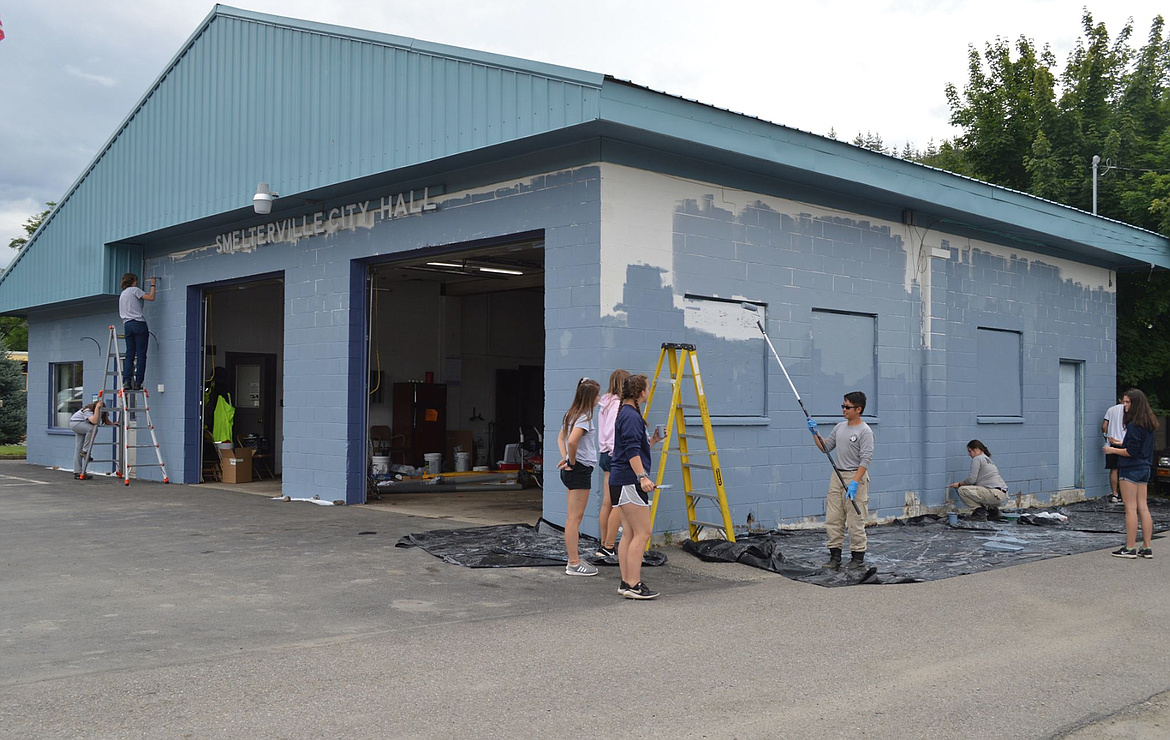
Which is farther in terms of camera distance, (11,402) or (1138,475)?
(11,402)

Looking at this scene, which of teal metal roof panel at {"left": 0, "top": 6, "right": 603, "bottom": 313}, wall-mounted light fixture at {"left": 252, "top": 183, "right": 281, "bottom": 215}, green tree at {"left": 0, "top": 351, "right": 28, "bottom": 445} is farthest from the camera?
green tree at {"left": 0, "top": 351, "right": 28, "bottom": 445}

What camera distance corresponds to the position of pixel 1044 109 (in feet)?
78.9

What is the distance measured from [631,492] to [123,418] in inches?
485

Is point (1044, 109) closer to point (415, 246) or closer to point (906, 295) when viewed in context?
point (906, 295)

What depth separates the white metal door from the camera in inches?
666

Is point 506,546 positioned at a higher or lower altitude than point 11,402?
lower

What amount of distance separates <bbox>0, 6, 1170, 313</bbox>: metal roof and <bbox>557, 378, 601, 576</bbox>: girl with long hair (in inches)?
107

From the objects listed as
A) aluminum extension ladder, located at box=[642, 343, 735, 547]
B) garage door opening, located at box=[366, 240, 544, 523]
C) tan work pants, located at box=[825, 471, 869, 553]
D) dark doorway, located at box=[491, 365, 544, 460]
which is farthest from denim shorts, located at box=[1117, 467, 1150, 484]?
dark doorway, located at box=[491, 365, 544, 460]

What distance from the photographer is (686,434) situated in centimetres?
1033

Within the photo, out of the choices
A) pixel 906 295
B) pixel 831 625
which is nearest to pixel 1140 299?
pixel 906 295

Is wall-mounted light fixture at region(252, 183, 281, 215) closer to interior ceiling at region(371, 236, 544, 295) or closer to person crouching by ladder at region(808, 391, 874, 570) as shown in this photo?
interior ceiling at region(371, 236, 544, 295)

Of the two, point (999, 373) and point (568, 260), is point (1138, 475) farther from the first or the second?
point (568, 260)

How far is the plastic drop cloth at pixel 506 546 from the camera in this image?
29.9 ft

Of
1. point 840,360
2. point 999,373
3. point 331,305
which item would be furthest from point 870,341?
point 331,305
